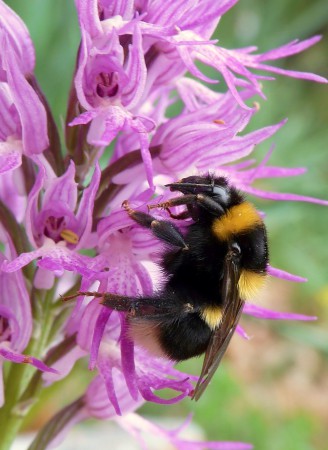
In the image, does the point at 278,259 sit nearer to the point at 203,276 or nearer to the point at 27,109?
the point at 203,276

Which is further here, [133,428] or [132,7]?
[133,428]

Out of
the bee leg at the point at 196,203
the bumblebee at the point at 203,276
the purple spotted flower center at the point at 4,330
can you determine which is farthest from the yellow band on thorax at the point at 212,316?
the purple spotted flower center at the point at 4,330

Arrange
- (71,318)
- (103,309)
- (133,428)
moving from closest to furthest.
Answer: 1. (103,309)
2. (71,318)
3. (133,428)

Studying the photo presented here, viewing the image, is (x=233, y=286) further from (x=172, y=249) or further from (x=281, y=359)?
(x=281, y=359)

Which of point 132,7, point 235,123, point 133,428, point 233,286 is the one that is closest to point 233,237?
point 233,286

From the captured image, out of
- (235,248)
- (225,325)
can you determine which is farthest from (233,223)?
(225,325)

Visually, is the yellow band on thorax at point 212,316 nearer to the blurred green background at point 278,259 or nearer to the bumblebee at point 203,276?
the bumblebee at point 203,276

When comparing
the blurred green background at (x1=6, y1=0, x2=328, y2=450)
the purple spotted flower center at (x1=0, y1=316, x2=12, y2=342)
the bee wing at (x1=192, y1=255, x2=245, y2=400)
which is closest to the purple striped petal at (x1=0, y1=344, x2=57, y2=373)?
the purple spotted flower center at (x1=0, y1=316, x2=12, y2=342)
